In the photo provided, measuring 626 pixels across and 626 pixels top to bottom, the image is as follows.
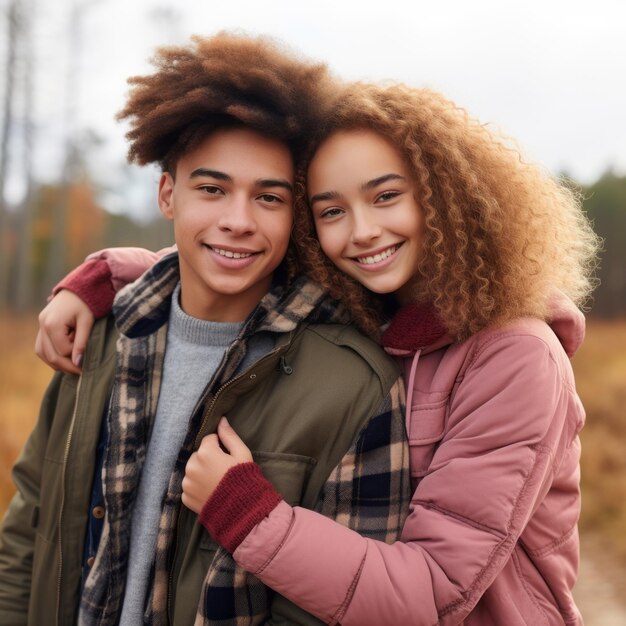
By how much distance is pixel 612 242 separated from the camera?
15016 millimetres

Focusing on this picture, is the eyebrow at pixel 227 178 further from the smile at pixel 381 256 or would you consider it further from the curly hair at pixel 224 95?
the smile at pixel 381 256

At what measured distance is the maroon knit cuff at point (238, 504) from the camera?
6.14ft

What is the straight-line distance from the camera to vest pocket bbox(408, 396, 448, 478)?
79.5 inches

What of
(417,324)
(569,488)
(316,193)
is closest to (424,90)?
(316,193)

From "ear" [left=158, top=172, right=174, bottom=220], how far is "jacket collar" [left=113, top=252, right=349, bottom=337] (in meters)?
0.19

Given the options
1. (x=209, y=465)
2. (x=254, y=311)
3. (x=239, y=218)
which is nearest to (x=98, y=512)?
(x=209, y=465)

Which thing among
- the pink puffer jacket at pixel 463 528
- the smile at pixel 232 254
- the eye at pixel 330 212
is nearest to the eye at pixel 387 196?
the eye at pixel 330 212

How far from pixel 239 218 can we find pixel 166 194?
0.46 m

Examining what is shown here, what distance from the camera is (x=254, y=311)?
7.25 ft

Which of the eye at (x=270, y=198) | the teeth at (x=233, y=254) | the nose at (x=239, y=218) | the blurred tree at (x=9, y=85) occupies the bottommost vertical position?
the teeth at (x=233, y=254)

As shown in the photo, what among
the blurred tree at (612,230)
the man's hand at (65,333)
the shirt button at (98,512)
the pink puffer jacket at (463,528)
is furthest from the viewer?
the blurred tree at (612,230)

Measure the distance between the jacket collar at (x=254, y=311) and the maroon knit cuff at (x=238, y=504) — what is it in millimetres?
469

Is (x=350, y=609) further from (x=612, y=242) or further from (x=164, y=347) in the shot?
(x=612, y=242)

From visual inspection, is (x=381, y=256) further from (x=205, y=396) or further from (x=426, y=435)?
(x=205, y=396)
